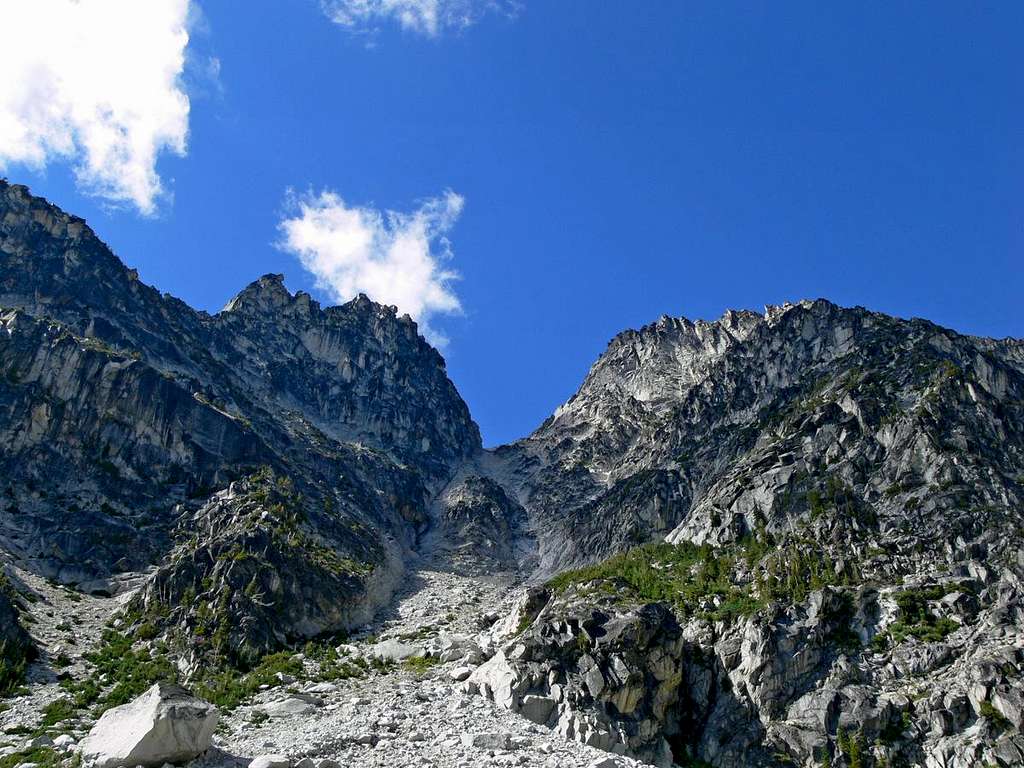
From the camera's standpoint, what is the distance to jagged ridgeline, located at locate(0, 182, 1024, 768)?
5691cm

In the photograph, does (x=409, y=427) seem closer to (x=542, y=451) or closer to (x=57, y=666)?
(x=542, y=451)

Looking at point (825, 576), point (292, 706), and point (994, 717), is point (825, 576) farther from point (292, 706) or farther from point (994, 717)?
point (292, 706)

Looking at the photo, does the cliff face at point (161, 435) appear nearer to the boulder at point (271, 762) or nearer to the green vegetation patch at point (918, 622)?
the boulder at point (271, 762)

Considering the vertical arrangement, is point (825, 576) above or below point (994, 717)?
above

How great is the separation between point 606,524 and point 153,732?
93.1m

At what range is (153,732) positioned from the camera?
1314 inches

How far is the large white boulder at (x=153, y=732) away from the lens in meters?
33.2

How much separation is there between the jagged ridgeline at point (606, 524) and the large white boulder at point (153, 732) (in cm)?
1973

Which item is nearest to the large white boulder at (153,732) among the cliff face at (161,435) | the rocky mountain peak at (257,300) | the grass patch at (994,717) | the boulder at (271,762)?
the boulder at (271,762)

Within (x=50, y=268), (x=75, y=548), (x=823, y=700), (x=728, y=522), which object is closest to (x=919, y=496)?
(x=728, y=522)

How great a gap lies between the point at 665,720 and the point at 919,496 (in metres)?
39.7

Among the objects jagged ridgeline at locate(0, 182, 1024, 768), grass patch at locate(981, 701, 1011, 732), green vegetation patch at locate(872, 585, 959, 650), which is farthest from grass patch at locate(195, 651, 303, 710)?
grass patch at locate(981, 701, 1011, 732)

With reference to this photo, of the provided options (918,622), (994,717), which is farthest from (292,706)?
(918,622)

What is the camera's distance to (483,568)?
122 metres
